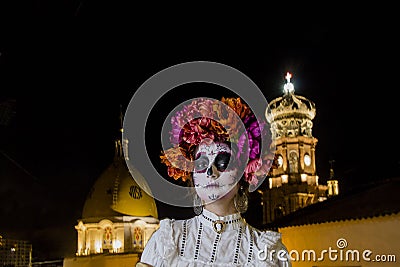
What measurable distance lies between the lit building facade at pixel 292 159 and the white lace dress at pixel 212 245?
36.6m

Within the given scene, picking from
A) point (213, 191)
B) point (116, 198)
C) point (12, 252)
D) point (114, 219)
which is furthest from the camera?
point (116, 198)

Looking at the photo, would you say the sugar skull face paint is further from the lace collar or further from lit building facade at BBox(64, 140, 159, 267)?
lit building facade at BBox(64, 140, 159, 267)

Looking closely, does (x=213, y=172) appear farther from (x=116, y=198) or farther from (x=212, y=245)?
(x=116, y=198)

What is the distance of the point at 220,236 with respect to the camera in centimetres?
369

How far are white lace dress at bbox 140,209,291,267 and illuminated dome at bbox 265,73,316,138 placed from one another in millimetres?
36778

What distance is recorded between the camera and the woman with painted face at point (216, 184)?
3.60m

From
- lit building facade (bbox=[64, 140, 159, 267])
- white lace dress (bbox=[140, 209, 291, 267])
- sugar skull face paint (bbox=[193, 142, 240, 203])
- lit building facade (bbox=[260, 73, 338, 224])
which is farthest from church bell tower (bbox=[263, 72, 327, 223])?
white lace dress (bbox=[140, 209, 291, 267])

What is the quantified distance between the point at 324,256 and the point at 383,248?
1867mm

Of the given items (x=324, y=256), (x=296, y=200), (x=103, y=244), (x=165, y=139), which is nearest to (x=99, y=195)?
(x=103, y=244)

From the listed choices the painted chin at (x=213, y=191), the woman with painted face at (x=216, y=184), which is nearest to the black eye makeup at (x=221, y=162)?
the woman with painted face at (x=216, y=184)

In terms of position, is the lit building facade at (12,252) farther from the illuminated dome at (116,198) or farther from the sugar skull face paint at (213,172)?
the sugar skull face paint at (213,172)

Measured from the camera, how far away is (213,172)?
3.80 m

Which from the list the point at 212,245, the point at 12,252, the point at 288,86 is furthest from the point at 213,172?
the point at 288,86

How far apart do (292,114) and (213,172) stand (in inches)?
1470
